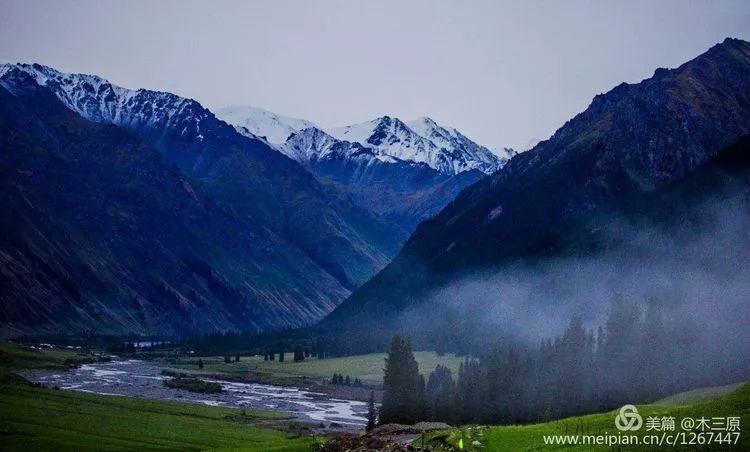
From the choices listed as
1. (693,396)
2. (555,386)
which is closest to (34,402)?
(555,386)

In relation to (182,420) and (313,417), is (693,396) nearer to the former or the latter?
(182,420)

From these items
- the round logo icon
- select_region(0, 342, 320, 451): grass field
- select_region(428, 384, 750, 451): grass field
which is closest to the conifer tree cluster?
select_region(0, 342, 320, 451): grass field

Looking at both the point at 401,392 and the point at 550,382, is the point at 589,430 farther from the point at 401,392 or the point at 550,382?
the point at 550,382

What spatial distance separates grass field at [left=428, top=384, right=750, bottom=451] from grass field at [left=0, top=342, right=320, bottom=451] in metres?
19.9

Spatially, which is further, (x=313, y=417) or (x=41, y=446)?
(x=313, y=417)

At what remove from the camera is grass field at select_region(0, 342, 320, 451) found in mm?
98438

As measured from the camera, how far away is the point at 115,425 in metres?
120

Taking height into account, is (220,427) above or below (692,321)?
below

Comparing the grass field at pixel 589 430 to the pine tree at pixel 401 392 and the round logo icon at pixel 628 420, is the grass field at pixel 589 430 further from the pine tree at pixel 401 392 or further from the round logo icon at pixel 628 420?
the pine tree at pixel 401 392

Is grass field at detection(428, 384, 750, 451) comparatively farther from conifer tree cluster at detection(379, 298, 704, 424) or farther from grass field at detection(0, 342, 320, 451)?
conifer tree cluster at detection(379, 298, 704, 424)

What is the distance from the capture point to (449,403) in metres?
149

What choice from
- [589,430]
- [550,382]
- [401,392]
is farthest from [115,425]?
[550,382]

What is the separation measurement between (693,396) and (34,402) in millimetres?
102896

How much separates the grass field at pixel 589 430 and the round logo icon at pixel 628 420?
0.65 meters
